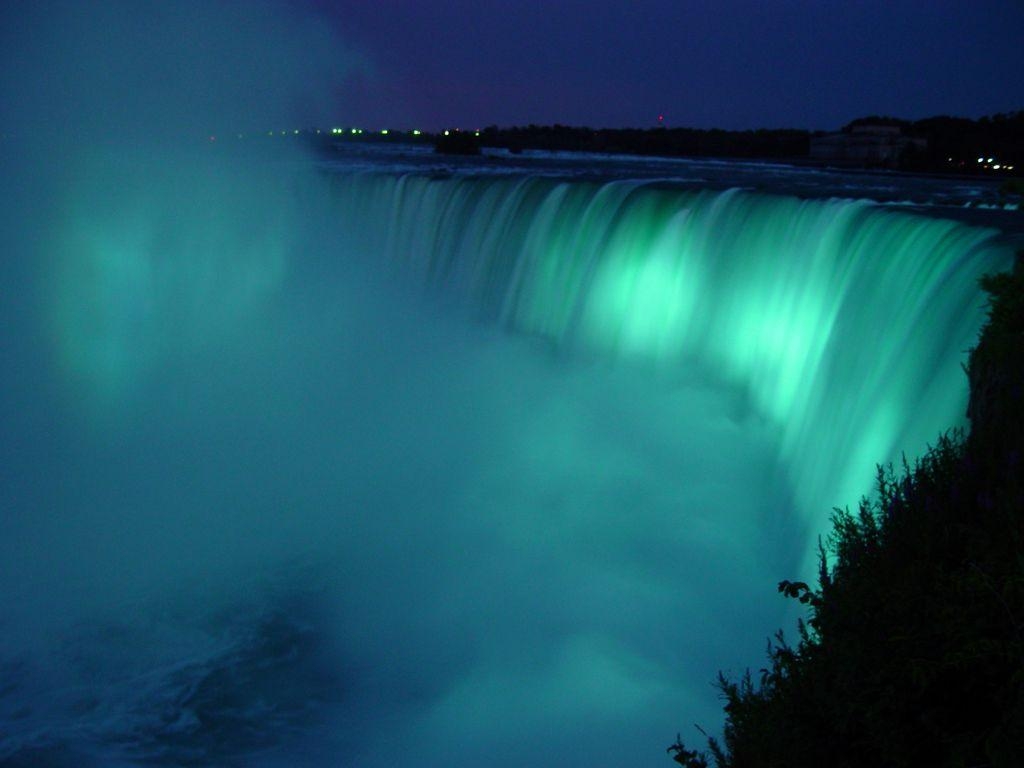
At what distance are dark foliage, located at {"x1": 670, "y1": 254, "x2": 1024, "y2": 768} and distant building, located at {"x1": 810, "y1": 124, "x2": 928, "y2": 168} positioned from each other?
27.9m

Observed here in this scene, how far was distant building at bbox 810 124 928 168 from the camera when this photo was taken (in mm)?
28553

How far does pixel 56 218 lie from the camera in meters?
18.1

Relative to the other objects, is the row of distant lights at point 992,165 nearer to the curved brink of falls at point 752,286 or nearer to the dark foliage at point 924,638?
the curved brink of falls at point 752,286

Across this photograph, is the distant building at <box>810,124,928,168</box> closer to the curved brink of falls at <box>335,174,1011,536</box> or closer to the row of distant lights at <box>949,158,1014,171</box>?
the row of distant lights at <box>949,158,1014,171</box>

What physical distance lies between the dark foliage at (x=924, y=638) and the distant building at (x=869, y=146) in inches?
1099

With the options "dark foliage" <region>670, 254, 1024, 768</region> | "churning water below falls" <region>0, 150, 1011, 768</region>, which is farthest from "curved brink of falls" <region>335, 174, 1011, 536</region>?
"dark foliage" <region>670, 254, 1024, 768</region>

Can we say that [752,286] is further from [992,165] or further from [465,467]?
[992,165]

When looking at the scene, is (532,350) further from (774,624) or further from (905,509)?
(905,509)

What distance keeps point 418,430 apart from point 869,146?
24514 millimetres

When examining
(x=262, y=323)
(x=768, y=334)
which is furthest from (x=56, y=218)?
(x=768, y=334)

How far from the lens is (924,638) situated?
2857 millimetres

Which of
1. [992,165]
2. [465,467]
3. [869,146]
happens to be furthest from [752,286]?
[869,146]

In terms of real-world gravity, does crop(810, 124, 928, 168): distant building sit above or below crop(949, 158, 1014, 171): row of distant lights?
above

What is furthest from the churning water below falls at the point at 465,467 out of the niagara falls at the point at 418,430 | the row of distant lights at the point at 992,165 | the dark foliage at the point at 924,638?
the row of distant lights at the point at 992,165
